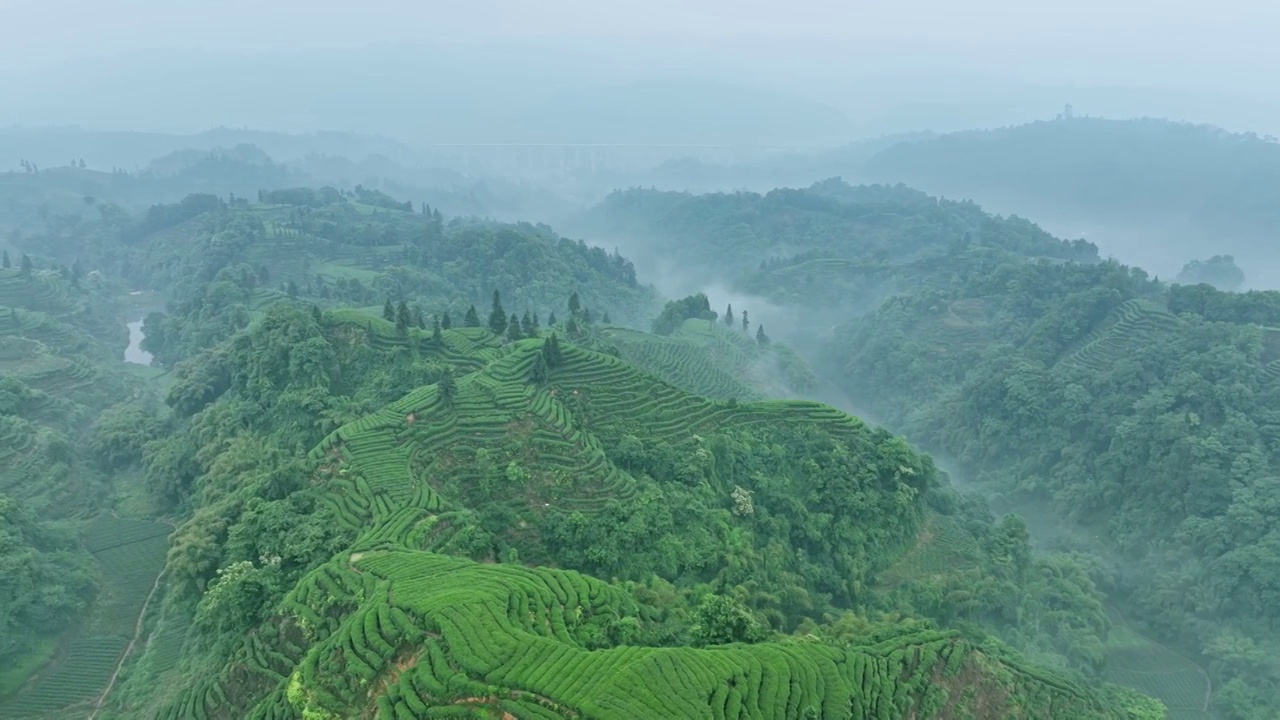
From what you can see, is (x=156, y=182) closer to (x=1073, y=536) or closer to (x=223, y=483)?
(x=223, y=483)

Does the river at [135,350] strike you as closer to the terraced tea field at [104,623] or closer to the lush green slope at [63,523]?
the lush green slope at [63,523]

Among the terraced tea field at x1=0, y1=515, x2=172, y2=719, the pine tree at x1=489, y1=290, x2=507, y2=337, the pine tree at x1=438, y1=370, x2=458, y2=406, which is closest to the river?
the terraced tea field at x1=0, y1=515, x2=172, y2=719

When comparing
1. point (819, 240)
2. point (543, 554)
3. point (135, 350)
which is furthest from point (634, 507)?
point (819, 240)

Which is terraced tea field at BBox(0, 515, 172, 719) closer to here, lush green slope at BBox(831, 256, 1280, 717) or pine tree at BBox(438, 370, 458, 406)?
pine tree at BBox(438, 370, 458, 406)

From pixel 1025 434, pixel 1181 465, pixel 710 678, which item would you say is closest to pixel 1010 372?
pixel 1025 434

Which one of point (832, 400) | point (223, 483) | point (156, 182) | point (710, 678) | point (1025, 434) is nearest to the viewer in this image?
point (710, 678)

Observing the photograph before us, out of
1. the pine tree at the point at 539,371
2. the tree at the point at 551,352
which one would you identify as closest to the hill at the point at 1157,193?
the tree at the point at 551,352
